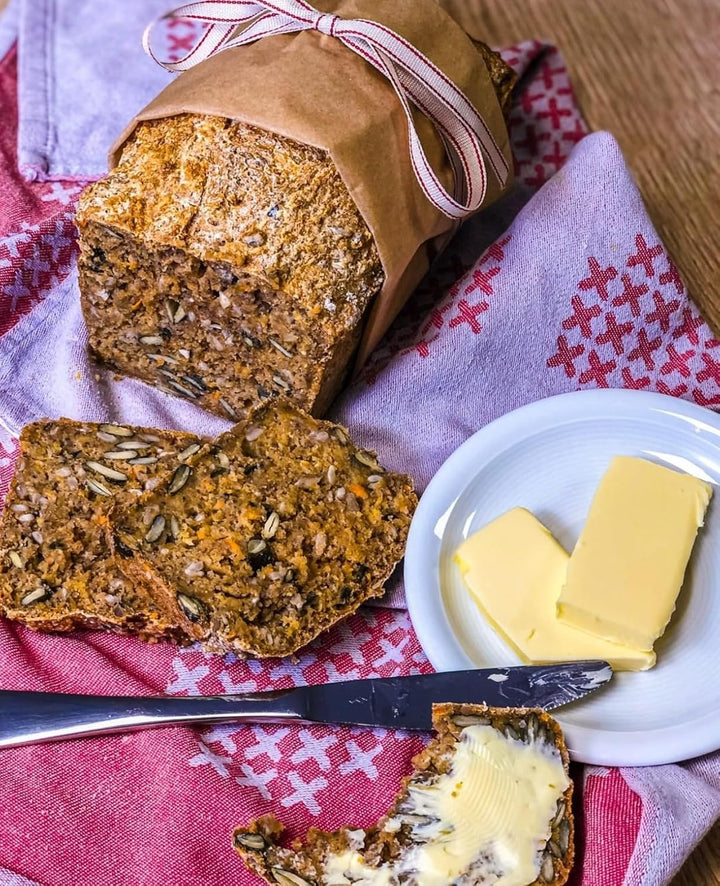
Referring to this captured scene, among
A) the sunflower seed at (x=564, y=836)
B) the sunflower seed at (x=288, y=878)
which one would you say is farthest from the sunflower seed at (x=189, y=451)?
the sunflower seed at (x=564, y=836)

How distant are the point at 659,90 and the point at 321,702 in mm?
2318

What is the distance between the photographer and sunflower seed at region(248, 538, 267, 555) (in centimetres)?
227

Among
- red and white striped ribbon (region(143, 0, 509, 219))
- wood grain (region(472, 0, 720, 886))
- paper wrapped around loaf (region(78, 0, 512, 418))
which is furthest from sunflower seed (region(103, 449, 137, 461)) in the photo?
wood grain (region(472, 0, 720, 886))

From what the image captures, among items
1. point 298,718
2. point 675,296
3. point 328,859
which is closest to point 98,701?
point 298,718

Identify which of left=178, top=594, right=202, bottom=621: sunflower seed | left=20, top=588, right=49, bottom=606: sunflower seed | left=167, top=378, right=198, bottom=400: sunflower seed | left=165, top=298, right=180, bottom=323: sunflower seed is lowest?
left=178, top=594, right=202, bottom=621: sunflower seed

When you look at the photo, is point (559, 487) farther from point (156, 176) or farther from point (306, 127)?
point (156, 176)

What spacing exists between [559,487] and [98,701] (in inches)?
45.6

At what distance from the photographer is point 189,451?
2.40m

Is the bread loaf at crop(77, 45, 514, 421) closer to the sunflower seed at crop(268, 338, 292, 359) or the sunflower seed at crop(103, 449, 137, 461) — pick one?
the sunflower seed at crop(268, 338, 292, 359)

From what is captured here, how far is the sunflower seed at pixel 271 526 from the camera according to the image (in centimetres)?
229

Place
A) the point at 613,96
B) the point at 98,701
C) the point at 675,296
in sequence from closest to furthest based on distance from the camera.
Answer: the point at 98,701
the point at 675,296
the point at 613,96

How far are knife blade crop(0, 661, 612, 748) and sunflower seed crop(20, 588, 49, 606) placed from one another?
0.62 ft

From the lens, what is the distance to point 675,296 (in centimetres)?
276

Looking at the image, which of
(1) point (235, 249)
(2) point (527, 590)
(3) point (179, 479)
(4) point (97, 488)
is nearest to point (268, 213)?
(1) point (235, 249)
